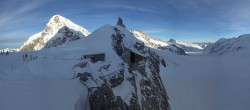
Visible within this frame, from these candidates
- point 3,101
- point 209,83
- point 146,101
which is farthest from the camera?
point 209,83

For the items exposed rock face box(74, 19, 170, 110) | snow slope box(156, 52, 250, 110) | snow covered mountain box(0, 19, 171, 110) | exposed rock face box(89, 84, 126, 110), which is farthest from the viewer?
snow slope box(156, 52, 250, 110)

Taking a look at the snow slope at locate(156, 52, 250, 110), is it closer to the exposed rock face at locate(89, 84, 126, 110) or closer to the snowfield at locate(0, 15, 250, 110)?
the snowfield at locate(0, 15, 250, 110)

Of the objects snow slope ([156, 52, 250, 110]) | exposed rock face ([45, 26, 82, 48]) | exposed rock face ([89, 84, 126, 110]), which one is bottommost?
snow slope ([156, 52, 250, 110])

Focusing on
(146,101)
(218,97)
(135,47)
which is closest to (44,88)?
(146,101)

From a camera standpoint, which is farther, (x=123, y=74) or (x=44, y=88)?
(x=123, y=74)

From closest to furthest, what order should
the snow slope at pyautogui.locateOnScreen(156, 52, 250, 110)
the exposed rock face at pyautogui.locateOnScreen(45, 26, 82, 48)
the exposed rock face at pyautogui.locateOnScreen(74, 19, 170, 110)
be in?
1. the exposed rock face at pyautogui.locateOnScreen(74, 19, 170, 110)
2. the snow slope at pyautogui.locateOnScreen(156, 52, 250, 110)
3. the exposed rock face at pyautogui.locateOnScreen(45, 26, 82, 48)

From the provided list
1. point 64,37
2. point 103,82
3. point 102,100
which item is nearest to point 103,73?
point 103,82

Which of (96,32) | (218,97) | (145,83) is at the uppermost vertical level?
(96,32)

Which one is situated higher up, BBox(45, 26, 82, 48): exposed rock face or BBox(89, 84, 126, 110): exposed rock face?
BBox(45, 26, 82, 48): exposed rock face

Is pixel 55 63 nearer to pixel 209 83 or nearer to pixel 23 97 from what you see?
pixel 23 97

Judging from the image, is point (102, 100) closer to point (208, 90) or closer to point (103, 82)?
point (103, 82)

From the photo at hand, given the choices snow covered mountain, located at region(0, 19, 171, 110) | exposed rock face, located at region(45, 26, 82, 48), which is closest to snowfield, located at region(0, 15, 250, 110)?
snow covered mountain, located at region(0, 19, 171, 110)
